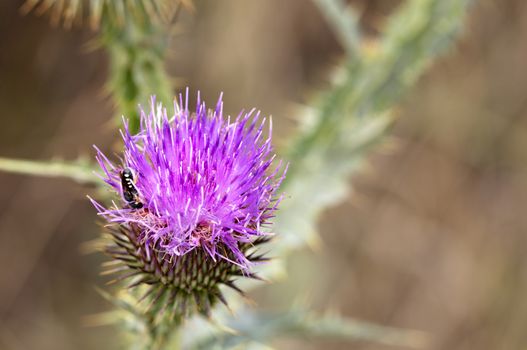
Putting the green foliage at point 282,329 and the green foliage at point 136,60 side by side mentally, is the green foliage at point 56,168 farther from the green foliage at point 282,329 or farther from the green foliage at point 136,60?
the green foliage at point 282,329

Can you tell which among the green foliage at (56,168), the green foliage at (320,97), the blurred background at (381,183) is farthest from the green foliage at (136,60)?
the blurred background at (381,183)

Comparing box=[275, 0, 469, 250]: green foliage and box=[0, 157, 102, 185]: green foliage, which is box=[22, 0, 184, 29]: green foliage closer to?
box=[0, 157, 102, 185]: green foliage

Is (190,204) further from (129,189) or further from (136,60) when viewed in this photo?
(136,60)

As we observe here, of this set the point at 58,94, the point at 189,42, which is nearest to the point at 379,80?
the point at 189,42

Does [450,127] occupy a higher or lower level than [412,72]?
higher

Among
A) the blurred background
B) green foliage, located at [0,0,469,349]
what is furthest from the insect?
the blurred background

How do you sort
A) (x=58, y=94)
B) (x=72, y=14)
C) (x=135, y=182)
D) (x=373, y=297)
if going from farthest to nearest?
(x=373, y=297)
(x=58, y=94)
(x=72, y=14)
(x=135, y=182)

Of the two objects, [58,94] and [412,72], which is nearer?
[412,72]

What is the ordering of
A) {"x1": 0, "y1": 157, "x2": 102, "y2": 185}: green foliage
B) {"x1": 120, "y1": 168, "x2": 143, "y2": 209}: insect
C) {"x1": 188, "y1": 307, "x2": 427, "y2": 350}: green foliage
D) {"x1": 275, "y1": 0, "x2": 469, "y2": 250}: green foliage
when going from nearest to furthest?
{"x1": 120, "y1": 168, "x2": 143, "y2": 209}: insect
{"x1": 0, "y1": 157, "x2": 102, "y2": 185}: green foliage
{"x1": 188, "y1": 307, "x2": 427, "y2": 350}: green foliage
{"x1": 275, "y1": 0, "x2": 469, "y2": 250}: green foliage

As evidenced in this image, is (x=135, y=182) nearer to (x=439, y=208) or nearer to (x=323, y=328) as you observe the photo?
(x=323, y=328)
